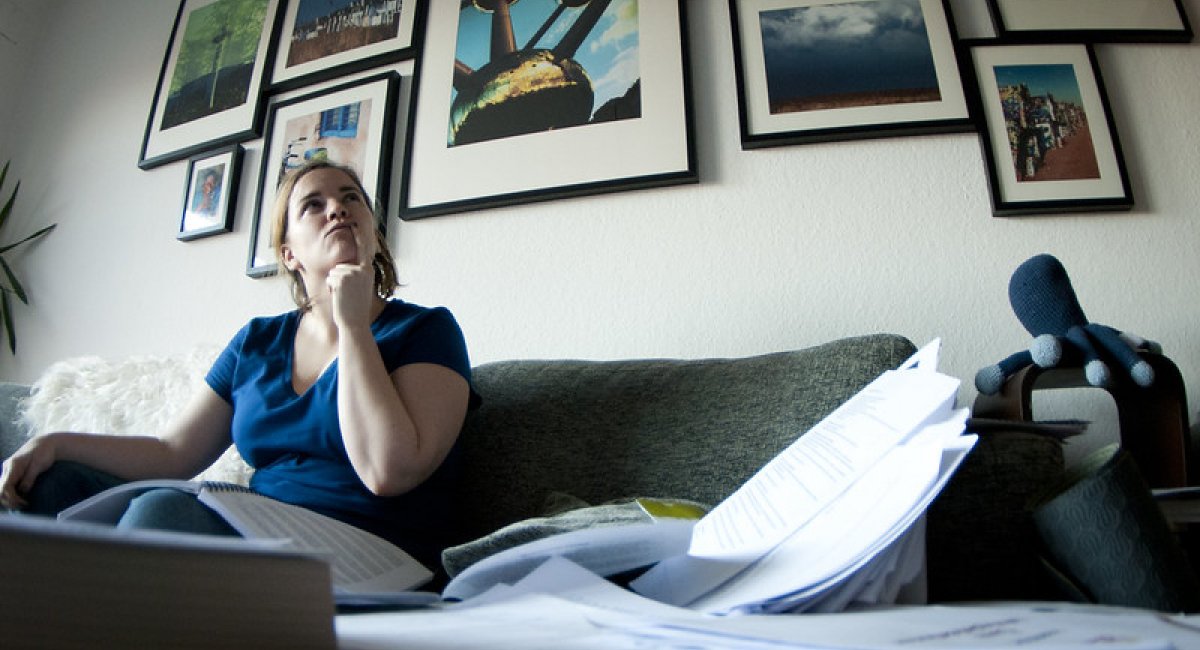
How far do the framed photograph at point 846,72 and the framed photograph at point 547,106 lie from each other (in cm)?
16

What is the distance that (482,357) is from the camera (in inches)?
55.1

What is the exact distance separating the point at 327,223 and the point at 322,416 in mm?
342

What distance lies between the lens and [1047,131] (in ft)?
4.07

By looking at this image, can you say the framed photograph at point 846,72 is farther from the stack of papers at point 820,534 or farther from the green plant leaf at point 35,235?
the green plant leaf at point 35,235

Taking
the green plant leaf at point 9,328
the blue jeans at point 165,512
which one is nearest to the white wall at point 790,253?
the green plant leaf at point 9,328

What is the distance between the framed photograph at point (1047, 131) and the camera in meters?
1.18

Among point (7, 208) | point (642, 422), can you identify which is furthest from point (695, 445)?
point (7, 208)

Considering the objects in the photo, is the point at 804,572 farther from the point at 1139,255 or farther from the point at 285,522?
the point at 1139,255

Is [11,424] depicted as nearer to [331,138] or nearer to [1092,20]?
[331,138]

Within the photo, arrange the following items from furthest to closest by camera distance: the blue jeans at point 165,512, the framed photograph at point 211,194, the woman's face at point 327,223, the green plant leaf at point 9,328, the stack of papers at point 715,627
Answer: the green plant leaf at point 9,328 → the framed photograph at point 211,194 → the woman's face at point 327,223 → the blue jeans at point 165,512 → the stack of papers at point 715,627

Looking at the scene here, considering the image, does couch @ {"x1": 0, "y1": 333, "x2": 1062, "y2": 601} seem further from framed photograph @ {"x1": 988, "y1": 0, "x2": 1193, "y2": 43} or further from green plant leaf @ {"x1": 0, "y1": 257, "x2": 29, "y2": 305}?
green plant leaf @ {"x1": 0, "y1": 257, "x2": 29, "y2": 305}

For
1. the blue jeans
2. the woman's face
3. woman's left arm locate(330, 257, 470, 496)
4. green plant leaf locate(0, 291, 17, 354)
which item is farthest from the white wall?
the blue jeans

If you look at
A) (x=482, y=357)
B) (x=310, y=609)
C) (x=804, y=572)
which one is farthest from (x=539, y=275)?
(x=310, y=609)

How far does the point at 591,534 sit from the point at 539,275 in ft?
2.92
